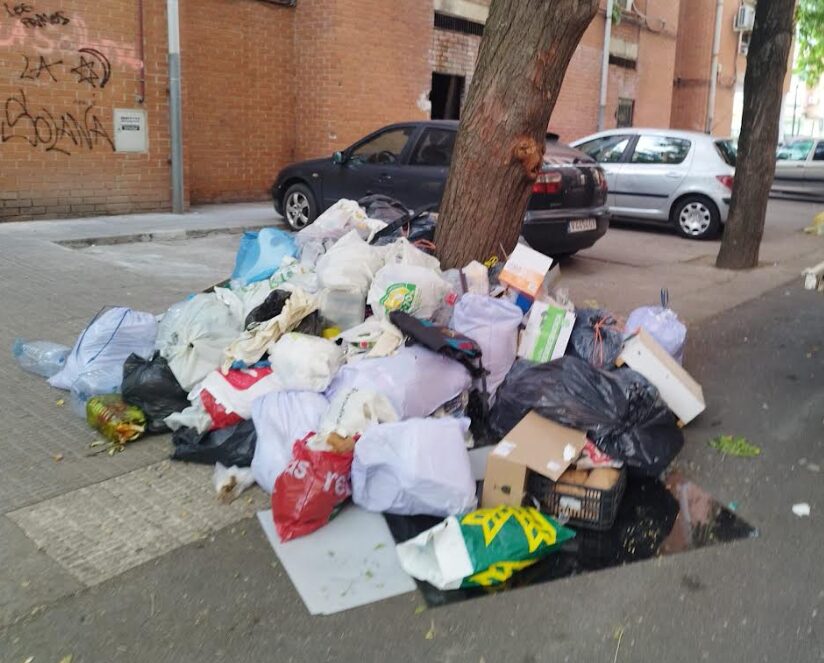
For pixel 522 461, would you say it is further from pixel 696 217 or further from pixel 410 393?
pixel 696 217

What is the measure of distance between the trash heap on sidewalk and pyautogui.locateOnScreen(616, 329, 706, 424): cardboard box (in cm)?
1

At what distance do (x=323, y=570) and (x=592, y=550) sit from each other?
3.70 feet

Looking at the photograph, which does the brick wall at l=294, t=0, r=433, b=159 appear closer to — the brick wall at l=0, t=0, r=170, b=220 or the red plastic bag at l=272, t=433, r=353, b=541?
the brick wall at l=0, t=0, r=170, b=220

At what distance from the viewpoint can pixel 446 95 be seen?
55.3ft

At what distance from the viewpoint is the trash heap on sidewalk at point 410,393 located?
3.47 m

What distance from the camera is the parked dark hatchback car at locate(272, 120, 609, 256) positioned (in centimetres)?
878

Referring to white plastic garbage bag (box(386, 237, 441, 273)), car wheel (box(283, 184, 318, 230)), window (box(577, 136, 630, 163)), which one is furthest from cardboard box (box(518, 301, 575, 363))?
window (box(577, 136, 630, 163))

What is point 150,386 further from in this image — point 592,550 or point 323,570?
point 592,550

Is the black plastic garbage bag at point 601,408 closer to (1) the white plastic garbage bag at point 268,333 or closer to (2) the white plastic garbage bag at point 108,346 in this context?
(1) the white plastic garbage bag at point 268,333

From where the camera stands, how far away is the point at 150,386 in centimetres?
436

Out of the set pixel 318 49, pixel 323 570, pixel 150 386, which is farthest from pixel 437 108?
pixel 323 570

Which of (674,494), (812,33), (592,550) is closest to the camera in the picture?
(592,550)

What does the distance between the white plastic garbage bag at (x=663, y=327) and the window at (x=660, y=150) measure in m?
7.96

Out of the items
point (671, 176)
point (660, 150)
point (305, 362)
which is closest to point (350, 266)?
point (305, 362)
